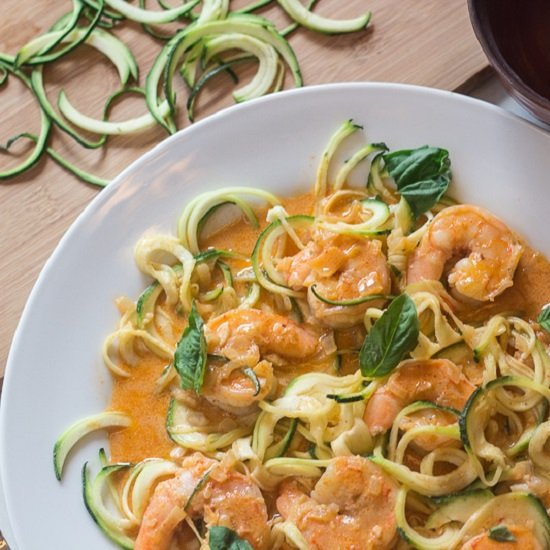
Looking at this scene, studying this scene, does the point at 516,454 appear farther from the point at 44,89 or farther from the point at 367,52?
the point at 44,89

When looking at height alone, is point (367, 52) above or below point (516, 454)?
above

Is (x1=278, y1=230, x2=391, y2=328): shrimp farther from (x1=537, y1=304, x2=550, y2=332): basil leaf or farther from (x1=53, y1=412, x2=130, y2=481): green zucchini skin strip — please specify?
(x1=53, y1=412, x2=130, y2=481): green zucchini skin strip

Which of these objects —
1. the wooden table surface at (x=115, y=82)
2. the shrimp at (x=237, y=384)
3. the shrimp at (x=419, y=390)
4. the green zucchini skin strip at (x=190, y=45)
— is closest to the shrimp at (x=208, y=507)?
the shrimp at (x=237, y=384)

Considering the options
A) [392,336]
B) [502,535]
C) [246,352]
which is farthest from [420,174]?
[502,535]

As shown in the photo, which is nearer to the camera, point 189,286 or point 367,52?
point 189,286

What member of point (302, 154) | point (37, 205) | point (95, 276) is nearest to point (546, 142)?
point (302, 154)

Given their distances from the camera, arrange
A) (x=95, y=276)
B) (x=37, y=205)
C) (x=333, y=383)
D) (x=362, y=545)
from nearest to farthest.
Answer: (x=362, y=545) < (x=333, y=383) < (x=95, y=276) < (x=37, y=205)

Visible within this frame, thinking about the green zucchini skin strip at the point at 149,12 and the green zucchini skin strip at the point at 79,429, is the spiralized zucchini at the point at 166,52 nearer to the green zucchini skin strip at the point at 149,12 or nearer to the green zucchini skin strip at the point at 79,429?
the green zucchini skin strip at the point at 149,12
